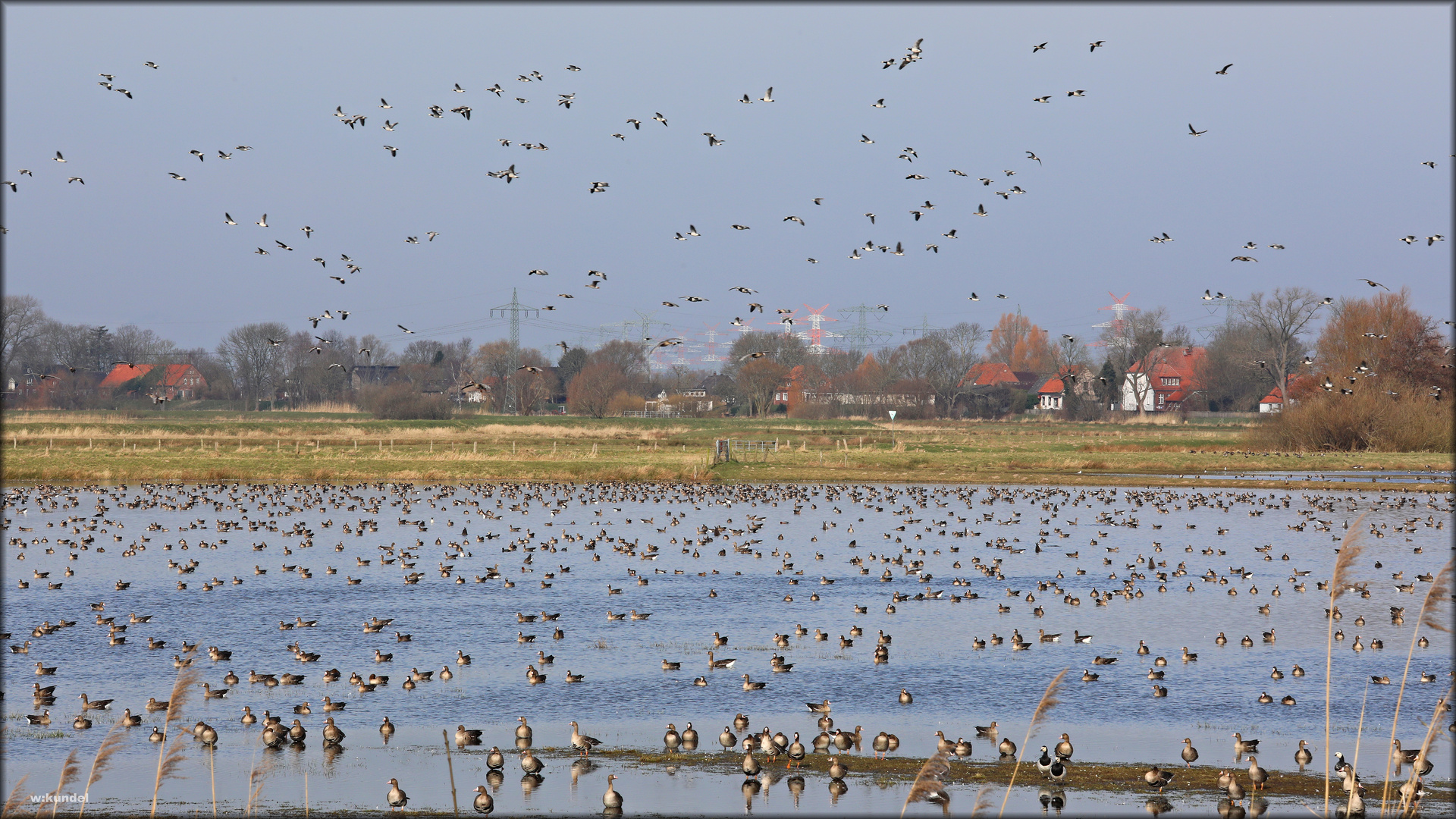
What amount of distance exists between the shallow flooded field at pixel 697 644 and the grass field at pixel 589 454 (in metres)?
15.7

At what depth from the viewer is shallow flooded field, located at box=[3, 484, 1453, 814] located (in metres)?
15.8

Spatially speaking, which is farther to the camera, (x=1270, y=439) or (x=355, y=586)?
(x=1270, y=439)

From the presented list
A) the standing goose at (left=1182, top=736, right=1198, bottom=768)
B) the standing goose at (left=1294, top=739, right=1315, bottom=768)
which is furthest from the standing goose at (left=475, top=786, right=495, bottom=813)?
the standing goose at (left=1294, top=739, right=1315, bottom=768)

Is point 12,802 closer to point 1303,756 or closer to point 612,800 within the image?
point 612,800

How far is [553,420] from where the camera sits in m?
119

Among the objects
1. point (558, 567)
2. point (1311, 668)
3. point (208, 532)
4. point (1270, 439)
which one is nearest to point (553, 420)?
point (1270, 439)

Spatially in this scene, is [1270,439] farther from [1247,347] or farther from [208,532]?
[208,532]

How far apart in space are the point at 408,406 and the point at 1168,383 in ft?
334

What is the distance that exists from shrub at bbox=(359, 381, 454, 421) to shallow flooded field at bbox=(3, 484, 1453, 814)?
6393 centimetres

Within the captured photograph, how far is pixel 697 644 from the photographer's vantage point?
2488 centimetres

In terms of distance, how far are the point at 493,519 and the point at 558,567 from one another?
43.3 ft

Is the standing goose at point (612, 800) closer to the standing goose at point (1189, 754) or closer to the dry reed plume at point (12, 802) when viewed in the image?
the dry reed plume at point (12, 802)

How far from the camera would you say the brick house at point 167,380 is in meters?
134

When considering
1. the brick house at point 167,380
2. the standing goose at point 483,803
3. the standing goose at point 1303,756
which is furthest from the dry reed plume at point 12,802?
the brick house at point 167,380
